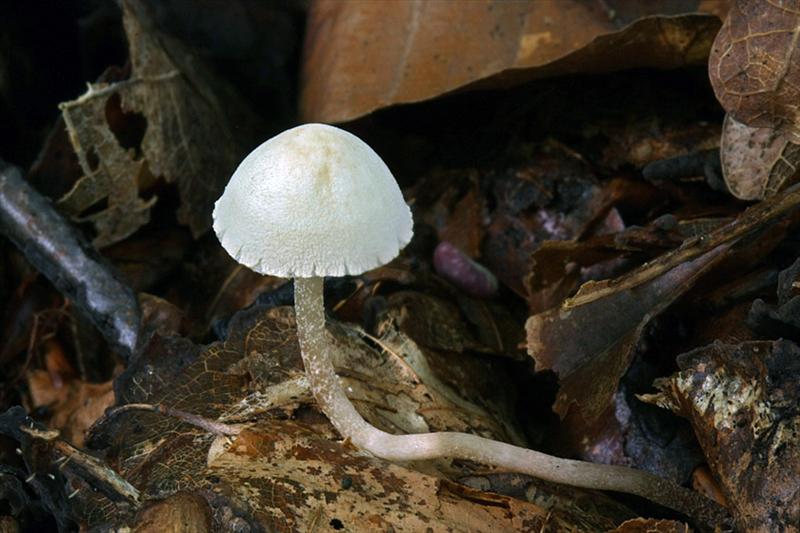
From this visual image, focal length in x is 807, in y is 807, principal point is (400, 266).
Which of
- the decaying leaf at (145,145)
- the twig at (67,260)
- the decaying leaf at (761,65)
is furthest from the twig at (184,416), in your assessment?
the decaying leaf at (761,65)

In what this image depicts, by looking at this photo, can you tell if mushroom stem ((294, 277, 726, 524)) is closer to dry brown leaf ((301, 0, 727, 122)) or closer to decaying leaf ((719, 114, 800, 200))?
decaying leaf ((719, 114, 800, 200))

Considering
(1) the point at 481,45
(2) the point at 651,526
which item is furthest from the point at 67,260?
(2) the point at 651,526

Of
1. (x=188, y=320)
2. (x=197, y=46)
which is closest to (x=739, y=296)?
(x=188, y=320)

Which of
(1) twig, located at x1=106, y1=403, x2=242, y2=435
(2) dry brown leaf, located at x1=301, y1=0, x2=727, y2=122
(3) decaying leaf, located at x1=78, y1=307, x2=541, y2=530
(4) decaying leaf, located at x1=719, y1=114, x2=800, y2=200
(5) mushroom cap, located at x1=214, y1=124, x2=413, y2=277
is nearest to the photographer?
(5) mushroom cap, located at x1=214, y1=124, x2=413, y2=277

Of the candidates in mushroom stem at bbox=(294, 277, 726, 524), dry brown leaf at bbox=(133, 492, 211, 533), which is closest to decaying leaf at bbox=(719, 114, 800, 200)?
mushroom stem at bbox=(294, 277, 726, 524)

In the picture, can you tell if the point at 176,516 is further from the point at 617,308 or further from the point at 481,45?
the point at 481,45

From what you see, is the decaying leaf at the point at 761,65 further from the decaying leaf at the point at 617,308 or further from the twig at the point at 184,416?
the twig at the point at 184,416
